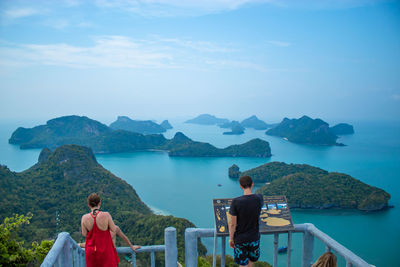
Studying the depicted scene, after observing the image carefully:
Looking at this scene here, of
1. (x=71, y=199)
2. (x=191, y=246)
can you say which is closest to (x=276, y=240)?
(x=191, y=246)

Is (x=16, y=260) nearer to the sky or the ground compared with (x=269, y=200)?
nearer to the ground

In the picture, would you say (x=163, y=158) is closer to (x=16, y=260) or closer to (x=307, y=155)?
(x=307, y=155)

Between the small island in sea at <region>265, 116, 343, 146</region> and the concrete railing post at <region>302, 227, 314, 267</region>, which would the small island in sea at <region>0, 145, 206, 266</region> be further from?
the small island in sea at <region>265, 116, 343, 146</region>

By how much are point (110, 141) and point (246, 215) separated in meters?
88.4

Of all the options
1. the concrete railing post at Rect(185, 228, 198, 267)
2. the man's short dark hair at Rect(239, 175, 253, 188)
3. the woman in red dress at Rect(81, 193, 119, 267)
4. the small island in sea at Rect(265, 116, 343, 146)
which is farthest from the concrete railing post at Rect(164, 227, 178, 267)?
the small island in sea at Rect(265, 116, 343, 146)

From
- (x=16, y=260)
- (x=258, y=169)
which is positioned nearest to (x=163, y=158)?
(x=258, y=169)

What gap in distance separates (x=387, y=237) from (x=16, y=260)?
120 feet

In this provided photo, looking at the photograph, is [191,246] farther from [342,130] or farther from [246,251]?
[342,130]

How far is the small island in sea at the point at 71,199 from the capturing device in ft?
70.1

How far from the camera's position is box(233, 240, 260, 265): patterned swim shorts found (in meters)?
2.41

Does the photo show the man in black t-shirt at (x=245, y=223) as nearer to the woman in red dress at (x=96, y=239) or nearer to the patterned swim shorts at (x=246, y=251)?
the patterned swim shorts at (x=246, y=251)

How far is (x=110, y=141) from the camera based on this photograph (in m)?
86.2

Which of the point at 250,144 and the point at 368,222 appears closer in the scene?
the point at 368,222

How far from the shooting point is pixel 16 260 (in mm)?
2740
